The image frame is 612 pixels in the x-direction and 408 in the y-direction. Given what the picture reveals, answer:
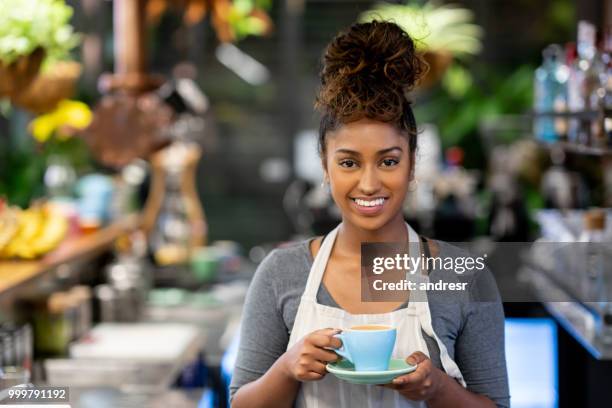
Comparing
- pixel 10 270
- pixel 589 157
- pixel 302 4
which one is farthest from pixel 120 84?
pixel 302 4

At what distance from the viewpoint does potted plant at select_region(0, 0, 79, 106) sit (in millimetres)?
3196

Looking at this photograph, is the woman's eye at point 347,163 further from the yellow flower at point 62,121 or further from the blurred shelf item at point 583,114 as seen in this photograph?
the yellow flower at point 62,121

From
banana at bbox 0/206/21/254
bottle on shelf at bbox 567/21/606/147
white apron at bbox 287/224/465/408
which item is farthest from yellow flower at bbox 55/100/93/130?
white apron at bbox 287/224/465/408

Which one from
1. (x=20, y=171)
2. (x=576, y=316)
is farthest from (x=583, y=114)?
(x=20, y=171)

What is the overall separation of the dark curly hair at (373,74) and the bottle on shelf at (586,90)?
1554mm

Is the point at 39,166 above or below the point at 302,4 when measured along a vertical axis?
below

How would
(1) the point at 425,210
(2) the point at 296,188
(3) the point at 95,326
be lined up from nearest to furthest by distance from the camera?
(3) the point at 95,326, (1) the point at 425,210, (2) the point at 296,188

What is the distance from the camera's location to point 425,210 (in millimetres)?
7418

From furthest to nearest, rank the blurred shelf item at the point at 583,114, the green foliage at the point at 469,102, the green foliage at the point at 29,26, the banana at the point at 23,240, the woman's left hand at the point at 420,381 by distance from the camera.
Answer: the green foliage at the point at 469,102, the banana at the point at 23,240, the green foliage at the point at 29,26, the blurred shelf item at the point at 583,114, the woman's left hand at the point at 420,381

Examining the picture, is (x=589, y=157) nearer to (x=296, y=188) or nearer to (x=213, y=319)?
(x=213, y=319)

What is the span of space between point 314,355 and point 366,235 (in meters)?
0.27

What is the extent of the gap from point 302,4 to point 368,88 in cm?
932

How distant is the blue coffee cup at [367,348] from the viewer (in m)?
1.75

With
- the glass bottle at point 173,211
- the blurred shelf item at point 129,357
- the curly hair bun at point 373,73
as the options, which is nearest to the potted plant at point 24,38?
the blurred shelf item at point 129,357
